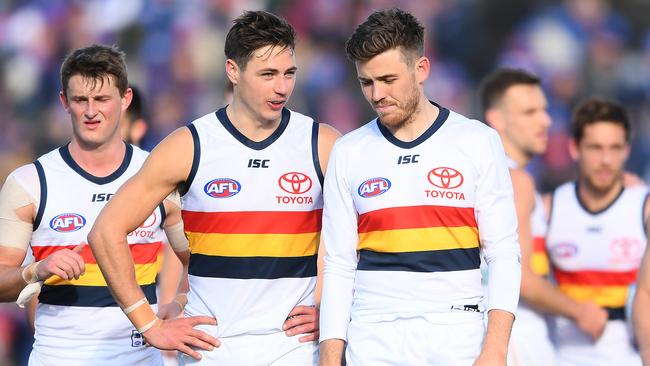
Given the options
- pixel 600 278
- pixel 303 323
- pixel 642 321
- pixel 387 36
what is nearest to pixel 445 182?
pixel 387 36

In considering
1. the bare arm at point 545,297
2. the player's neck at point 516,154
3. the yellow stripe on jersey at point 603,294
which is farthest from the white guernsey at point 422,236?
the yellow stripe on jersey at point 603,294

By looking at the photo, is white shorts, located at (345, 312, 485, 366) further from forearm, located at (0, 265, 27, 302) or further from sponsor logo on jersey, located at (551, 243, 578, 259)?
sponsor logo on jersey, located at (551, 243, 578, 259)

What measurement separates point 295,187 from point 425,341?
3.40 feet

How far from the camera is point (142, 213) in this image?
5.97 metres

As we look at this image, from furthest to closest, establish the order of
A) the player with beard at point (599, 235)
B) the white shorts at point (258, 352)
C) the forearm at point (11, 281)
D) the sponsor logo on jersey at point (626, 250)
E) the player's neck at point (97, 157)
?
the sponsor logo on jersey at point (626, 250), the player with beard at point (599, 235), the player's neck at point (97, 157), the forearm at point (11, 281), the white shorts at point (258, 352)

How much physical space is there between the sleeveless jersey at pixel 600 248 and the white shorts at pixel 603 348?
0.61 feet

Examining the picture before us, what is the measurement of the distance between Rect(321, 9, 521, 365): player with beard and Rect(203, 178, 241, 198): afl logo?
1.68 ft

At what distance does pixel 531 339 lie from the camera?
332 inches

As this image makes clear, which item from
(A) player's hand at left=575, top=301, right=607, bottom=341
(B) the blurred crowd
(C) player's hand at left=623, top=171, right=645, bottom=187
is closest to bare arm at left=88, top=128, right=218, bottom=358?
(A) player's hand at left=575, top=301, right=607, bottom=341

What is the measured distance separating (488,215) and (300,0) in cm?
947

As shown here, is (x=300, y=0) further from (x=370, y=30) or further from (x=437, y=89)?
(x=370, y=30)

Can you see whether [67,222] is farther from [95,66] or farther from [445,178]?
[445,178]

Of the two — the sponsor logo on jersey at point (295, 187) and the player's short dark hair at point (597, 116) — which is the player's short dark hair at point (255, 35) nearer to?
the sponsor logo on jersey at point (295, 187)

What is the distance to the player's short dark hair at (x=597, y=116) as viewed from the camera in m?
8.93
